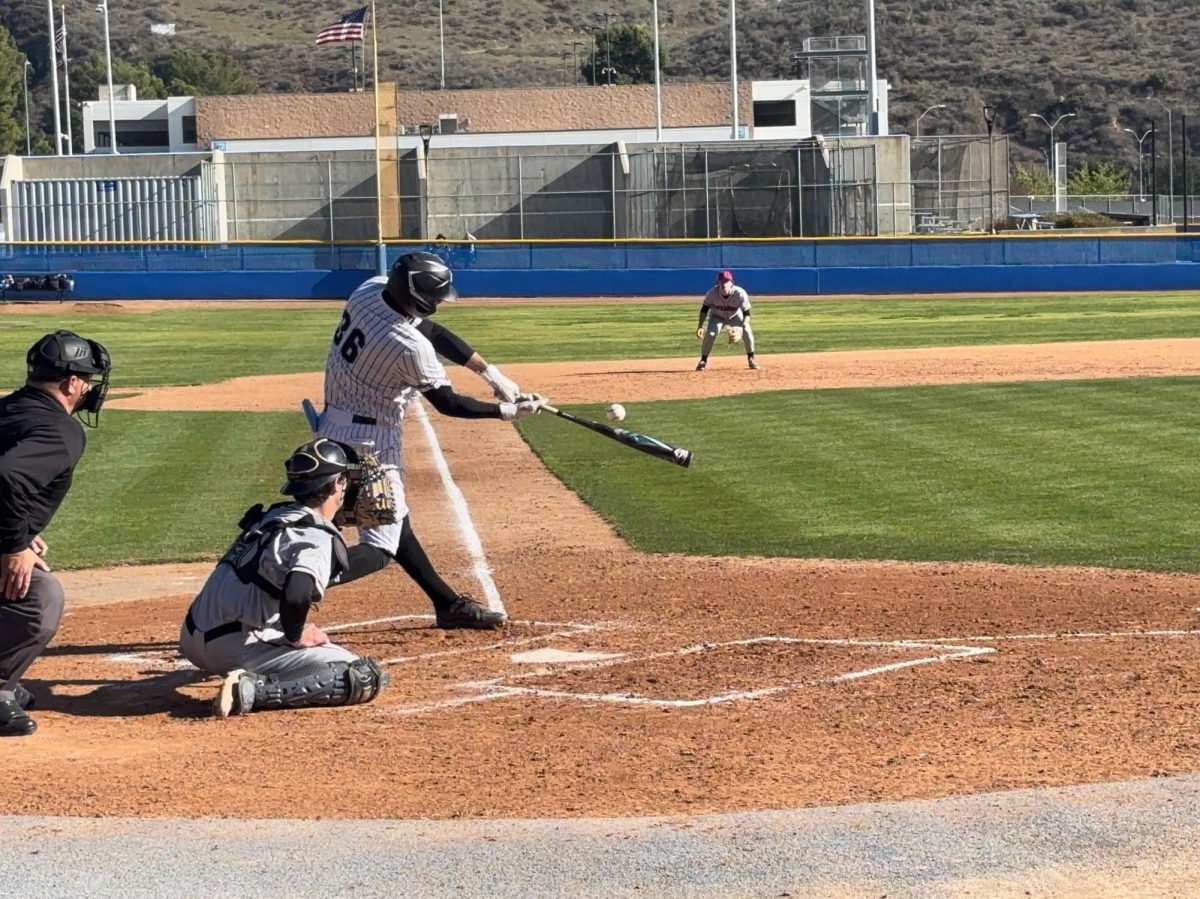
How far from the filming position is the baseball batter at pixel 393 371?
28.3 ft

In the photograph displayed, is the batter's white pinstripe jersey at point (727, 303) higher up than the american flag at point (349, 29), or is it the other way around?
the american flag at point (349, 29)

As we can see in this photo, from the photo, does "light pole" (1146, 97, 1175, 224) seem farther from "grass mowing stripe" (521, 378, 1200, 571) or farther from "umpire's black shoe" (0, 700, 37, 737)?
"umpire's black shoe" (0, 700, 37, 737)

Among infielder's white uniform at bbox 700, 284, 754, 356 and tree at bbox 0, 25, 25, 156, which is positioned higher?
tree at bbox 0, 25, 25, 156

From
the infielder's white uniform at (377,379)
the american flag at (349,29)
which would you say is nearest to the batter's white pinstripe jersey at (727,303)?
the infielder's white uniform at (377,379)

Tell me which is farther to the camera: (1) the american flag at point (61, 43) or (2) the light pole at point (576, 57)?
(2) the light pole at point (576, 57)

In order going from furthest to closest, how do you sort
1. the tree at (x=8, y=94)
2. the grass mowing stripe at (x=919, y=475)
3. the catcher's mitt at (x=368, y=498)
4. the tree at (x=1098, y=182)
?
the tree at (x=8, y=94)
the tree at (x=1098, y=182)
the grass mowing stripe at (x=919, y=475)
the catcher's mitt at (x=368, y=498)

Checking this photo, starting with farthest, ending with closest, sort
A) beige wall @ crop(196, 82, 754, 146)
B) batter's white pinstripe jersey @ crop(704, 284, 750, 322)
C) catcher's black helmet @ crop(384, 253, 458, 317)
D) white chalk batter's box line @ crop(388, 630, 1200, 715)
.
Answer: beige wall @ crop(196, 82, 754, 146)
batter's white pinstripe jersey @ crop(704, 284, 750, 322)
catcher's black helmet @ crop(384, 253, 458, 317)
white chalk batter's box line @ crop(388, 630, 1200, 715)

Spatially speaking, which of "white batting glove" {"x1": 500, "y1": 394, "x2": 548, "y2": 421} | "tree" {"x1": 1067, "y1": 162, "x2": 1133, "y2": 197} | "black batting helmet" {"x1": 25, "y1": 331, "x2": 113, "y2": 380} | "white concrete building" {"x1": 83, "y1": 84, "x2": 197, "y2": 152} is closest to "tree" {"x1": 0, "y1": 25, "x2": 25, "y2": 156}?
"white concrete building" {"x1": 83, "y1": 84, "x2": 197, "y2": 152}

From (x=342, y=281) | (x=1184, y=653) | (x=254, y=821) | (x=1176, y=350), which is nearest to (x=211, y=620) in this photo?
(x=254, y=821)

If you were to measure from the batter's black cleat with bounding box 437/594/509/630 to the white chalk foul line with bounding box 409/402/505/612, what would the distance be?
24cm

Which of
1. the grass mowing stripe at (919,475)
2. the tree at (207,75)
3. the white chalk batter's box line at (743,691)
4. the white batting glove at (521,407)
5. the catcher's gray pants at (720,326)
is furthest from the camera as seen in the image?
the tree at (207,75)

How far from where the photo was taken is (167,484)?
16109 millimetres

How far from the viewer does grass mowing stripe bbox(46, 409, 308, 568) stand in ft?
42.2

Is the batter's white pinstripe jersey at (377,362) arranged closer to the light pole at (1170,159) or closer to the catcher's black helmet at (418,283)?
the catcher's black helmet at (418,283)
